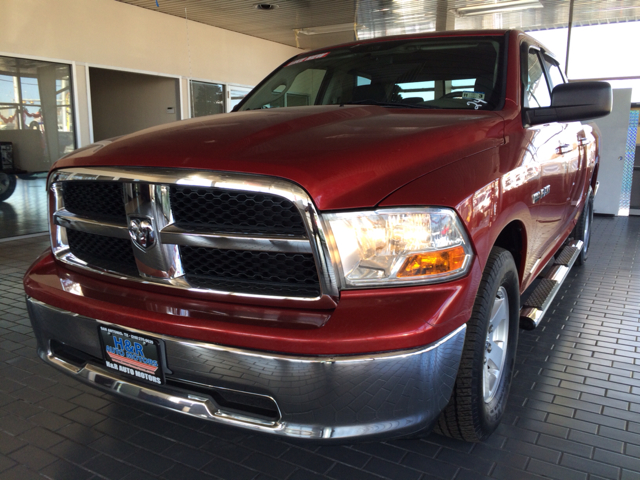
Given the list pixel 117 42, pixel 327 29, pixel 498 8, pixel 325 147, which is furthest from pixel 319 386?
pixel 327 29

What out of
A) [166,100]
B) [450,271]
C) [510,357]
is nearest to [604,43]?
[166,100]

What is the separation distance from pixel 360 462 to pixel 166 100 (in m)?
8.94

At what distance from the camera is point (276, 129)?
171 cm

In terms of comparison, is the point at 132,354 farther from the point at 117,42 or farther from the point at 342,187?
the point at 117,42

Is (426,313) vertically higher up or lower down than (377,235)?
lower down

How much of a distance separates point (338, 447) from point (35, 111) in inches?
266

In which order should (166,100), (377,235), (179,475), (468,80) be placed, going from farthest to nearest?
(166,100)
(468,80)
(179,475)
(377,235)

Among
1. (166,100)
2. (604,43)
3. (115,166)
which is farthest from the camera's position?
(166,100)

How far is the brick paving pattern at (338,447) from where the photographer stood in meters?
1.83

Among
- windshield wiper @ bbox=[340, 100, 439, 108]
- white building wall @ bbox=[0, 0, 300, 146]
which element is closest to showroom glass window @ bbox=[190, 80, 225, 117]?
white building wall @ bbox=[0, 0, 300, 146]

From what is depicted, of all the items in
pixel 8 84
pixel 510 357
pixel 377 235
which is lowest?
pixel 510 357

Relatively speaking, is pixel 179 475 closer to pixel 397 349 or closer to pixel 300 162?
pixel 397 349

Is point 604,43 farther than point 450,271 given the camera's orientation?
Yes

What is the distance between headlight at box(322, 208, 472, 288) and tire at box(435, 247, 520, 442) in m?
0.28
